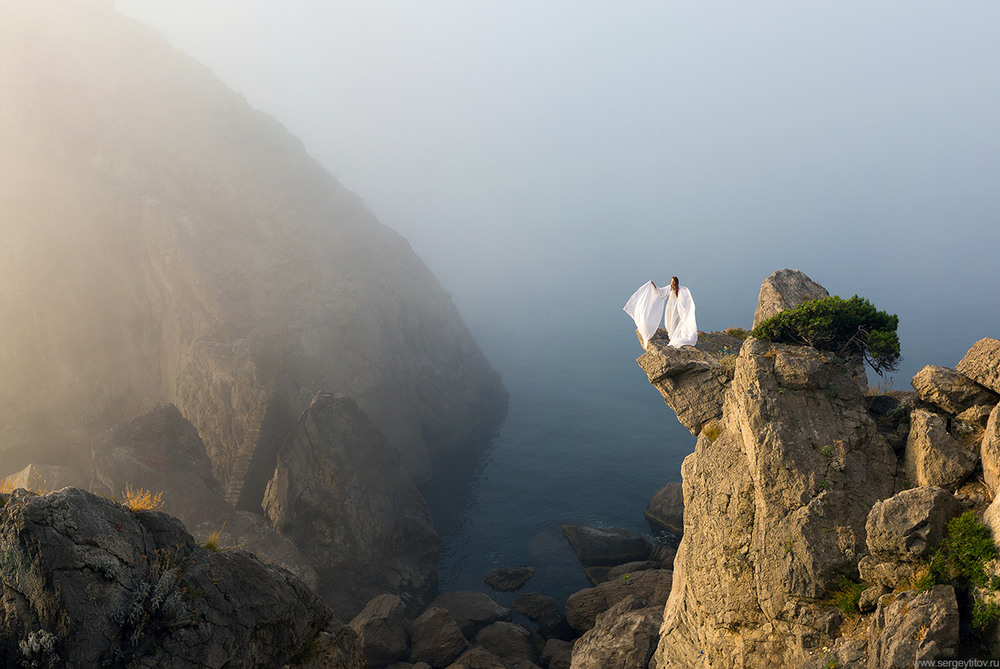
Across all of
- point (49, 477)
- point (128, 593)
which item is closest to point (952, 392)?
point (128, 593)

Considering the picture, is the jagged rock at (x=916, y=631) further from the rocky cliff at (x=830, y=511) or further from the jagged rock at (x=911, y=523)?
the jagged rock at (x=911, y=523)

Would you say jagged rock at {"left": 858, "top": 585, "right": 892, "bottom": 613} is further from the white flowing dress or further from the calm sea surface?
the calm sea surface

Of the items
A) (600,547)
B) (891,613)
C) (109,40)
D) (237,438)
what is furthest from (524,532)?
(109,40)

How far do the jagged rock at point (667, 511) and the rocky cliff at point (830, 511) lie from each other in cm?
3342

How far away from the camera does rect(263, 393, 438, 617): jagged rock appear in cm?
4700

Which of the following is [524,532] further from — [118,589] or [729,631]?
[118,589]

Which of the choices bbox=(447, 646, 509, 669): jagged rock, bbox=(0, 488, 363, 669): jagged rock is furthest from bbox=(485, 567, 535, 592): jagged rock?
bbox=(0, 488, 363, 669): jagged rock

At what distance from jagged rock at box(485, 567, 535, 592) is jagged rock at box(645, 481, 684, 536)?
14856mm

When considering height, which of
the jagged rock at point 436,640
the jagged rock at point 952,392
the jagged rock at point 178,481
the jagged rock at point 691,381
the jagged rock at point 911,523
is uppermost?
the jagged rock at point 952,392

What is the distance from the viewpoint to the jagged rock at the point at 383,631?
3516 cm

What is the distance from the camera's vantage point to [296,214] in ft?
254

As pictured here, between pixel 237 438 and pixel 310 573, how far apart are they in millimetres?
19830

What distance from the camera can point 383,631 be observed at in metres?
36.4

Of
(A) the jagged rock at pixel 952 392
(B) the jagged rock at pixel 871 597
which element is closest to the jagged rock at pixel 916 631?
(B) the jagged rock at pixel 871 597
